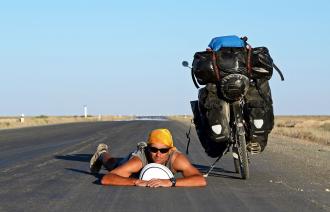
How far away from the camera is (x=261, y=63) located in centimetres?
1077

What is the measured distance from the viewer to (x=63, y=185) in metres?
10.1

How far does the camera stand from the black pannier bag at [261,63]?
423 inches

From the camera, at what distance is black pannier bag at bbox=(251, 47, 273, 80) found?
1073cm

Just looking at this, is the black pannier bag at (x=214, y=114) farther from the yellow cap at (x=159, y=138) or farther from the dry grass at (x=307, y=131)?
the dry grass at (x=307, y=131)

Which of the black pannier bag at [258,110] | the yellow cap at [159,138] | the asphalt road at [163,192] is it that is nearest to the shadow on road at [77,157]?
the asphalt road at [163,192]

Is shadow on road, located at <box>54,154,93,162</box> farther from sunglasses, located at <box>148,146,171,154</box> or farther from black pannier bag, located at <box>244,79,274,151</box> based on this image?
sunglasses, located at <box>148,146,171,154</box>

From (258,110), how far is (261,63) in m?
0.76

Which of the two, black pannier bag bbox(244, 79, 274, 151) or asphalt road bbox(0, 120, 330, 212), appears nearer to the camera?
asphalt road bbox(0, 120, 330, 212)

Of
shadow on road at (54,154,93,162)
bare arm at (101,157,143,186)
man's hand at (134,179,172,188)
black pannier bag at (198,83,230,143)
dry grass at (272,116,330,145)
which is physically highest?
black pannier bag at (198,83,230,143)

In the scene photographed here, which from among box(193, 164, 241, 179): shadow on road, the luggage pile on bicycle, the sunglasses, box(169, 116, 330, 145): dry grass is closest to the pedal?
the luggage pile on bicycle

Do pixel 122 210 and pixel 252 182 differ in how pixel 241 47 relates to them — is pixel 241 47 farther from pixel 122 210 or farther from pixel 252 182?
pixel 122 210

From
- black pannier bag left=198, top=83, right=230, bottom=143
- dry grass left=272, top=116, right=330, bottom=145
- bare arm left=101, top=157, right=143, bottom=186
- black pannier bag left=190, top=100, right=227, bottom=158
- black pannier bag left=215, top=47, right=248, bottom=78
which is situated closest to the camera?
bare arm left=101, top=157, right=143, bottom=186

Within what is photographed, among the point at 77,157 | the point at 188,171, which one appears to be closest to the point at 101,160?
the point at 188,171

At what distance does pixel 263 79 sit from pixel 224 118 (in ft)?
3.08
